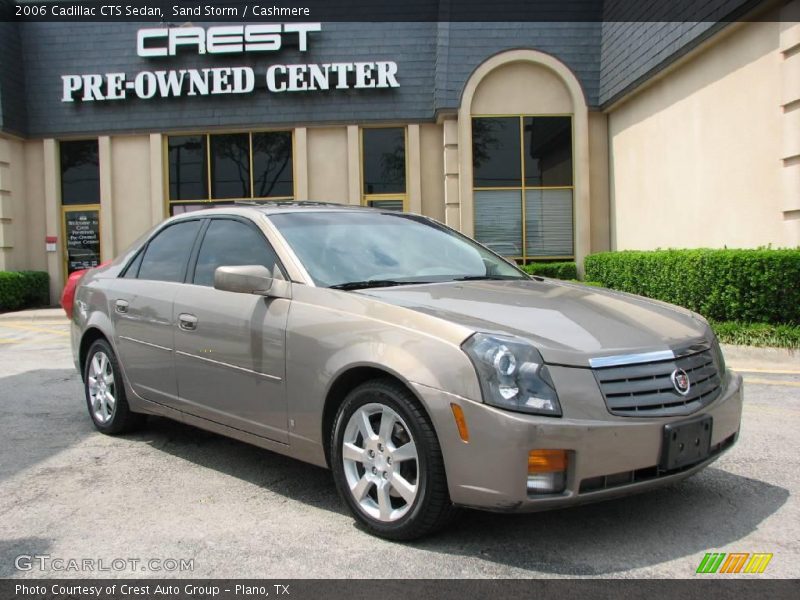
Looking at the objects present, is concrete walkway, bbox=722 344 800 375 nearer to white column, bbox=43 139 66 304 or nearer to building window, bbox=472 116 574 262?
building window, bbox=472 116 574 262

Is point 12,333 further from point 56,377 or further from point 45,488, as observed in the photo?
point 45,488

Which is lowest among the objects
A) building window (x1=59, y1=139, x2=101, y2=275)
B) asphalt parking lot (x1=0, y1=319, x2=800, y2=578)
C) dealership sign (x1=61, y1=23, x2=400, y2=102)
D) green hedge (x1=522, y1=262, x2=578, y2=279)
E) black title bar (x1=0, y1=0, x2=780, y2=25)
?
asphalt parking lot (x1=0, y1=319, x2=800, y2=578)

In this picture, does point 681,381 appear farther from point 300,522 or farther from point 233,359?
point 233,359

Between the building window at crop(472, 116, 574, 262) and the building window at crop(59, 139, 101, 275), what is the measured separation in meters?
8.75

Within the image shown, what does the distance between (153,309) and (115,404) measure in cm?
93

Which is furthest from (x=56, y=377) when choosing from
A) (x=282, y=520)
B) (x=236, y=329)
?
(x=282, y=520)

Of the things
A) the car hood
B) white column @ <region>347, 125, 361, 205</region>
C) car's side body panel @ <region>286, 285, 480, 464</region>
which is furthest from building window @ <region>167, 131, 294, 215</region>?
car's side body panel @ <region>286, 285, 480, 464</region>

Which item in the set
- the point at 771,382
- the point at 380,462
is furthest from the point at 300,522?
the point at 771,382

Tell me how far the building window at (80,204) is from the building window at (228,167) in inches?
73.4

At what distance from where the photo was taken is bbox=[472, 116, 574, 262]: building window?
644 inches

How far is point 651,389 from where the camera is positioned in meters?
3.33

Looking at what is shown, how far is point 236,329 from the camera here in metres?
4.29

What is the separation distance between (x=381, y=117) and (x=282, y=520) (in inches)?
545

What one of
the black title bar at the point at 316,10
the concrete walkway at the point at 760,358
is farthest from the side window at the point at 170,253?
the black title bar at the point at 316,10
